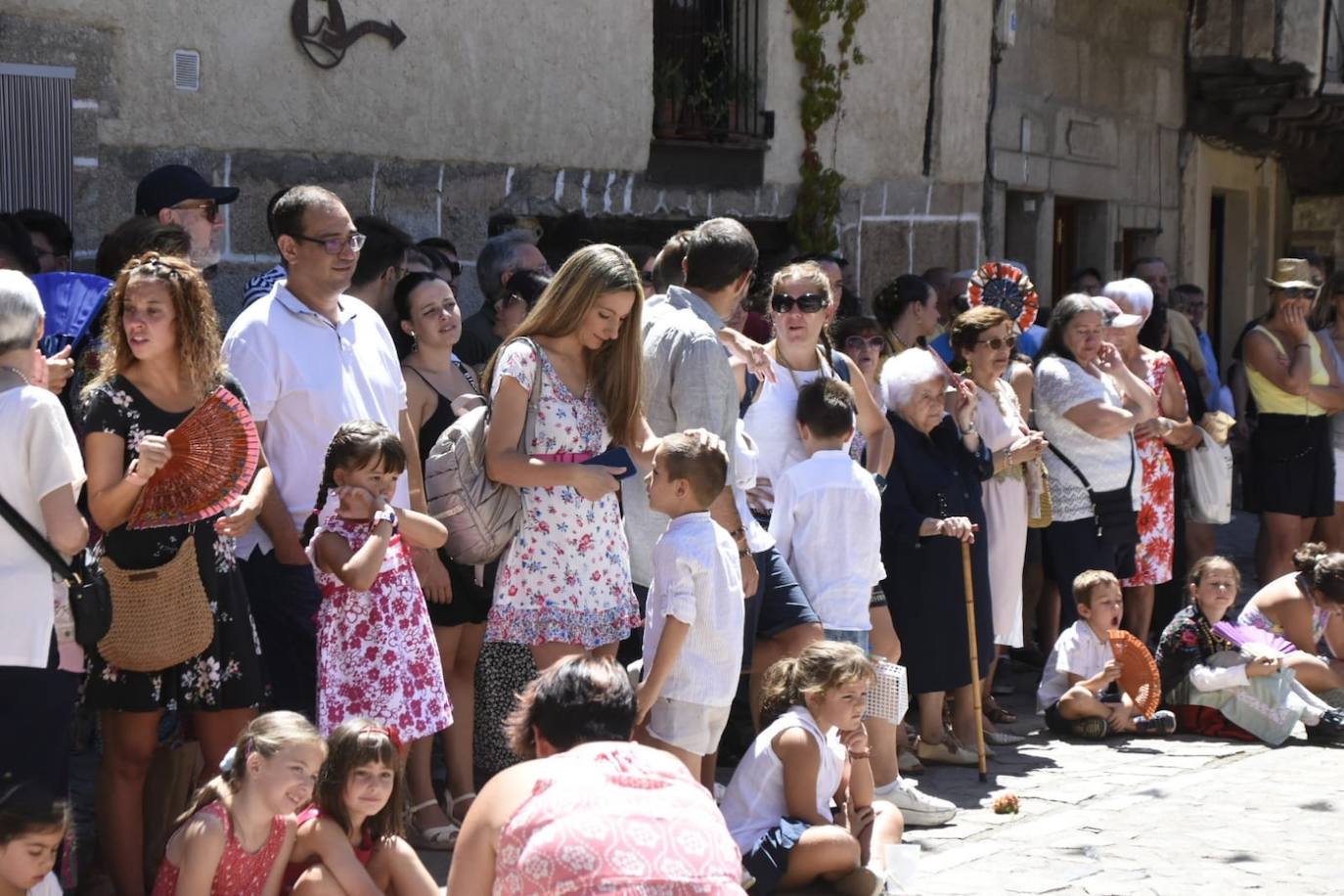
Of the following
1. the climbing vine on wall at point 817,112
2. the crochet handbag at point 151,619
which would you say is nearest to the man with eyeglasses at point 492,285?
the crochet handbag at point 151,619

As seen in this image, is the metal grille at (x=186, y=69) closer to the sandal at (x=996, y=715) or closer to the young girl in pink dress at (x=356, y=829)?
the young girl in pink dress at (x=356, y=829)

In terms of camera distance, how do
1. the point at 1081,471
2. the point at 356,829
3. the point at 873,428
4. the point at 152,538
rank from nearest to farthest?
1. the point at 356,829
2. the point at 152,538
3. the point at 873,428
4. the point at 1081,471

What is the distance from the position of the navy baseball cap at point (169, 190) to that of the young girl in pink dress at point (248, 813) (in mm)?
2023

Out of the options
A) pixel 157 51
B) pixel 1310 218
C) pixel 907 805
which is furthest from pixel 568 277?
pixel 1310 218

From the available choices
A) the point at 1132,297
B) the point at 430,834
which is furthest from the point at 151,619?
the point at 1132,297

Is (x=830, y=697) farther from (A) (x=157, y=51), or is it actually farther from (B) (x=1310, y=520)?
(B) (x=1310, y=520)

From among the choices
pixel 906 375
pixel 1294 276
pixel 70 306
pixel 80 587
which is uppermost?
pixel 1294 276

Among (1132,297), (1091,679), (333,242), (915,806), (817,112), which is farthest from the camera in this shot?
(817,112)

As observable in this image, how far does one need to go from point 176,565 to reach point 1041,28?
33.7 ft

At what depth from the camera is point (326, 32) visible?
7.93 meters

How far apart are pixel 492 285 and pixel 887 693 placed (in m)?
2.17

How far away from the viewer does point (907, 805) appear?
6273 mm

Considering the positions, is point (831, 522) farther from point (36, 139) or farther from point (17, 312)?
point (36, 139)

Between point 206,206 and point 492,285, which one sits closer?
point 206,206
